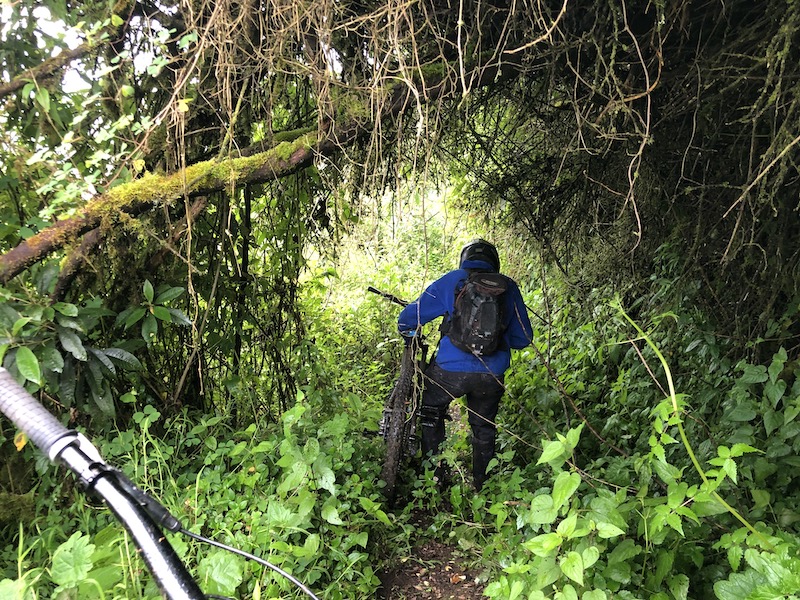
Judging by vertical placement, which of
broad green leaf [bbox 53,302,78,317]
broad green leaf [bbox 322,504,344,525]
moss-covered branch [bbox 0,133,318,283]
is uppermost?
moss-covered branch [bbox 0,133,318,283]

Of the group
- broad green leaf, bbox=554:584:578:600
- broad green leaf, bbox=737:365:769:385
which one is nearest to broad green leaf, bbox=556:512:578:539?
broad green leaf, bbox=554:584:578:600

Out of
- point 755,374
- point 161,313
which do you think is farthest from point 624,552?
point 161,313

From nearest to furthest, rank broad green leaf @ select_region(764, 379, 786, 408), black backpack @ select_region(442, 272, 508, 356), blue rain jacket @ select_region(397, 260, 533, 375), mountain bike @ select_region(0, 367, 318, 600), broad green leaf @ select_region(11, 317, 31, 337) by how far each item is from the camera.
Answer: mountain bike @ select_region(0, 367, 318, 600) < broad green leaf @ select_region(11, 317, 31, 337) < broad green leaf @ select_region(764, 379, 786, 408) < black backpack @ select_region(442, 272, 508, 356) < blue rain jacket @ select_region(397, 260, 533, 375)

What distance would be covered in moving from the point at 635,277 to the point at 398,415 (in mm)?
2220

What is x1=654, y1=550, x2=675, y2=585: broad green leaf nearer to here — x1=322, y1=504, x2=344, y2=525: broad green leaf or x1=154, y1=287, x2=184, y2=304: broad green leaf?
x1=322, y1=504, x2=344, y2=525: broad green leaf

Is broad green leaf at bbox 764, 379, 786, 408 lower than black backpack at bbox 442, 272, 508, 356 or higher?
higher

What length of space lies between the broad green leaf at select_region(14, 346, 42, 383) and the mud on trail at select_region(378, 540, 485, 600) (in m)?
2.09

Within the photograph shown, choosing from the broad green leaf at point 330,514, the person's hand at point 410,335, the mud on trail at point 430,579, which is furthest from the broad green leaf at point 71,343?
the person's hand at point 410,335

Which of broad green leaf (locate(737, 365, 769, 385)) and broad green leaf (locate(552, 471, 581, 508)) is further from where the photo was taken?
broad green leaf (locate(737, 365, 769, 385))

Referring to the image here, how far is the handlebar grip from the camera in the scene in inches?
32.8

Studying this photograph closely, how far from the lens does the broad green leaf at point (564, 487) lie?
1.69 metres

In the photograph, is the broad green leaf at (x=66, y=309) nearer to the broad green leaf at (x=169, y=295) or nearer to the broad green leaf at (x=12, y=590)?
the broad green leaf at (x=169, y=295)

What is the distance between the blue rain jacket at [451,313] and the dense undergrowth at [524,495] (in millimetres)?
670

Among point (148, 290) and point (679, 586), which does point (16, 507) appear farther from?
point (679, 586)
